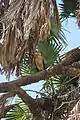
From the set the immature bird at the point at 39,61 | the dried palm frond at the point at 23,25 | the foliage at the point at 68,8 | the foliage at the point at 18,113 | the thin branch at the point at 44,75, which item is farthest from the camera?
the foliage at the point at 68,8

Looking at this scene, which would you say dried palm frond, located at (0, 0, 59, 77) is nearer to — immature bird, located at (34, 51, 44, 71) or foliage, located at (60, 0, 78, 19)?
immature bird, located at (34, 51, 44, 71)

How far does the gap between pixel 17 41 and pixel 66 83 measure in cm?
151

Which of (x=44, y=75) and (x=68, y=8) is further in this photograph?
(x=68, y=8)

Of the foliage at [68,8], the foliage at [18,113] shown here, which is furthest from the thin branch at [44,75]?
the foliage at [68,8]

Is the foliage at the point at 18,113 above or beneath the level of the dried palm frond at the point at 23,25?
beneath

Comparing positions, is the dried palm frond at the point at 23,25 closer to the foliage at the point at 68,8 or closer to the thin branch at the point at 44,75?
the thin branch at the point at 44,75

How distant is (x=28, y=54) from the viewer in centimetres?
381

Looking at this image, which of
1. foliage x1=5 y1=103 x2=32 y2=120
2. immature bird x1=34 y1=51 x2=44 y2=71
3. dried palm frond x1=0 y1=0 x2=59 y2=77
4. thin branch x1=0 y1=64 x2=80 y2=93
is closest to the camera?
dried palm frond x1=0 y1=0 x2=59 y2=77

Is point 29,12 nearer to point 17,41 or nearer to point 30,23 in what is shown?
point 30,23

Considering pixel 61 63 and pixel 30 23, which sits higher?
pixel 30 23

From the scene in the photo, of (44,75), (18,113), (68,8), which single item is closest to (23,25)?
(44,75)

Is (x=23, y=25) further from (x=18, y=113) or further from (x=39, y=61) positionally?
(x=18, y=113)

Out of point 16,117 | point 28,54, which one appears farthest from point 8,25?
point 16,117

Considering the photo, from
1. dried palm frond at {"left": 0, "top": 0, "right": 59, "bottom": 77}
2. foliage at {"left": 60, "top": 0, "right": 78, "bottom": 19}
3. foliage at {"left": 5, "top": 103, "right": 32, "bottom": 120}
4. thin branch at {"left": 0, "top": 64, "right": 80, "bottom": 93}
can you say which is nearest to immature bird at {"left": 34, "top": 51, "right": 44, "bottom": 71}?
thin branch at {"left": 0, "top": 64, "right": 80, "bottom": 93}
